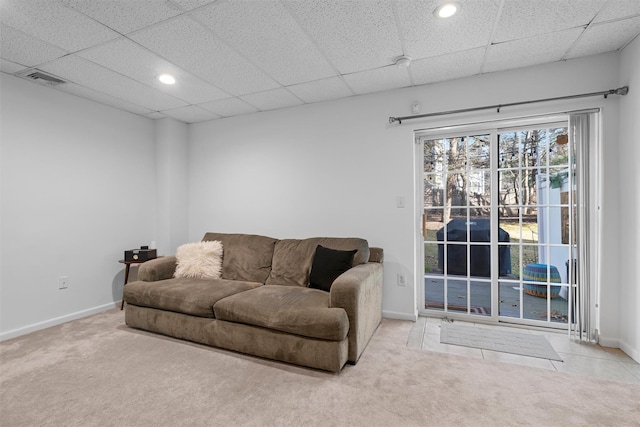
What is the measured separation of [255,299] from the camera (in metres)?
2.51

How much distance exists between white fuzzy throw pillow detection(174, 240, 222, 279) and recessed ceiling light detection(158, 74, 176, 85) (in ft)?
5.86

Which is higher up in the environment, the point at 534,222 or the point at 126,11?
the point at 126,11

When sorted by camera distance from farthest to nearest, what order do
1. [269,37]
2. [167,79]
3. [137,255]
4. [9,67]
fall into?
[137,255]
[167,79]
[9,67]
[269,37]

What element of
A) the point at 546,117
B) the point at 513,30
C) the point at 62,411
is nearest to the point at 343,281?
the point at 62,411

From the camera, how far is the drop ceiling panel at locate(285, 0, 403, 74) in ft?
6.40

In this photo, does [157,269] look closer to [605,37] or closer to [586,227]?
[586,227]

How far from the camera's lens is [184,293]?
2.74 meters

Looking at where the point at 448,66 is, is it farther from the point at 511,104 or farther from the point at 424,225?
the point at 424,225

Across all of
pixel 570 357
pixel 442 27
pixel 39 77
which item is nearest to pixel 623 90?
pixel 442 27

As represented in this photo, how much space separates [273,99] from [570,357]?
3.76 metres

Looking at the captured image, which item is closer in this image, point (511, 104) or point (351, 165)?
point (511, 104)

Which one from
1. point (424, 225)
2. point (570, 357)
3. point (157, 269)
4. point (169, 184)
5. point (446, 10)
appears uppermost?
point (446, 10)

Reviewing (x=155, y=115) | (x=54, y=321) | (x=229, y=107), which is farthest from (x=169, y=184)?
(x=54, y=321)

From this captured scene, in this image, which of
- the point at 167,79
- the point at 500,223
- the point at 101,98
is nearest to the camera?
the point at 167,79
